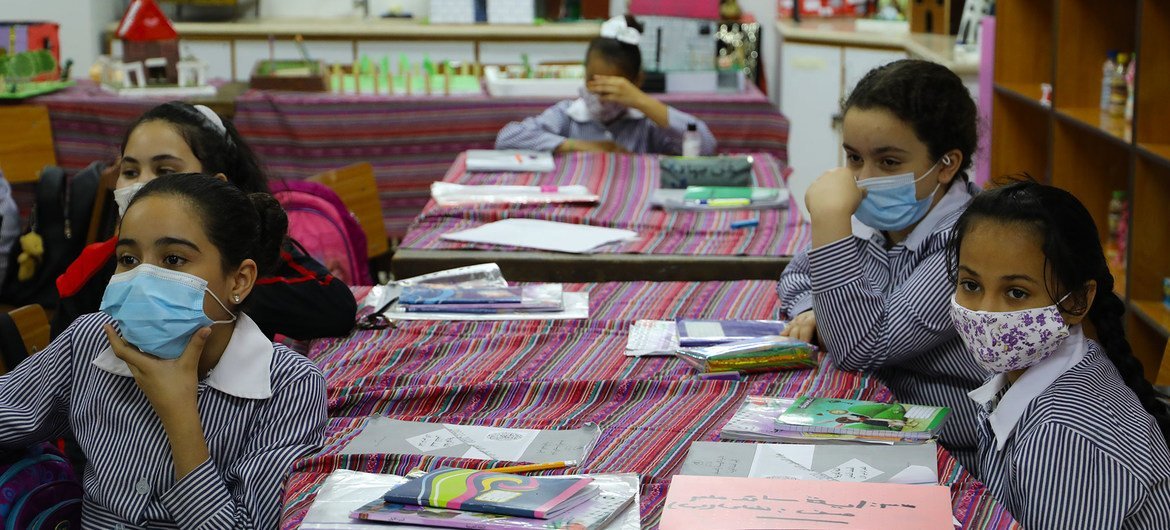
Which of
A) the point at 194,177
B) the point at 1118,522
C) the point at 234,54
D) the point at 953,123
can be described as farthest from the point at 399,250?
the point at 234,54

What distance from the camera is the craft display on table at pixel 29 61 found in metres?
4.96

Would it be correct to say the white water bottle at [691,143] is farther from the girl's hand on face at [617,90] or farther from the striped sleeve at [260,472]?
the striped sleeve at [260,472]

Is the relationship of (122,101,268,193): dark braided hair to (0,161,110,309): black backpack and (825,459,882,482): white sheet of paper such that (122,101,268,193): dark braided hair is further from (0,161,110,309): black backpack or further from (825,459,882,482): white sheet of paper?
(825,459,882,482): white sheet of paper

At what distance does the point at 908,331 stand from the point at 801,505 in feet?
2.26

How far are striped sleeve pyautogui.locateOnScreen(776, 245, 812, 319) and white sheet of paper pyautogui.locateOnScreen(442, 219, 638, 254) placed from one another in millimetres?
551

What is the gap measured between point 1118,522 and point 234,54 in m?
6.11

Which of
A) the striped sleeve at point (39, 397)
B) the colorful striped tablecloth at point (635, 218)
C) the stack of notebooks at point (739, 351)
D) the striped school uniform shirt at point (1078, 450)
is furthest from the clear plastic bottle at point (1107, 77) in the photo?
the striped sleeve at point (39, 397)

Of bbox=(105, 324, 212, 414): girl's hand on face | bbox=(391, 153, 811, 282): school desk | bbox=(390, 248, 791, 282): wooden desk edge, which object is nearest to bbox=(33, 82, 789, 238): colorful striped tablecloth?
bbox=(391, 153, 811, 282): school desk

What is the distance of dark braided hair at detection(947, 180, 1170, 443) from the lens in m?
1.73

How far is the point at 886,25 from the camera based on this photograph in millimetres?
6805

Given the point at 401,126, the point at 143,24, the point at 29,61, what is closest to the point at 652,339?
the point at 401,126

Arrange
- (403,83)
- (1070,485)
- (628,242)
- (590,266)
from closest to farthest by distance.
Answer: (1070,485), (590,266), (628,242), (403,83)

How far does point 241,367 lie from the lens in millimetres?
1829

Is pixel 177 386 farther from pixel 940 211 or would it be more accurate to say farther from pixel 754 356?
pixel 940 211
